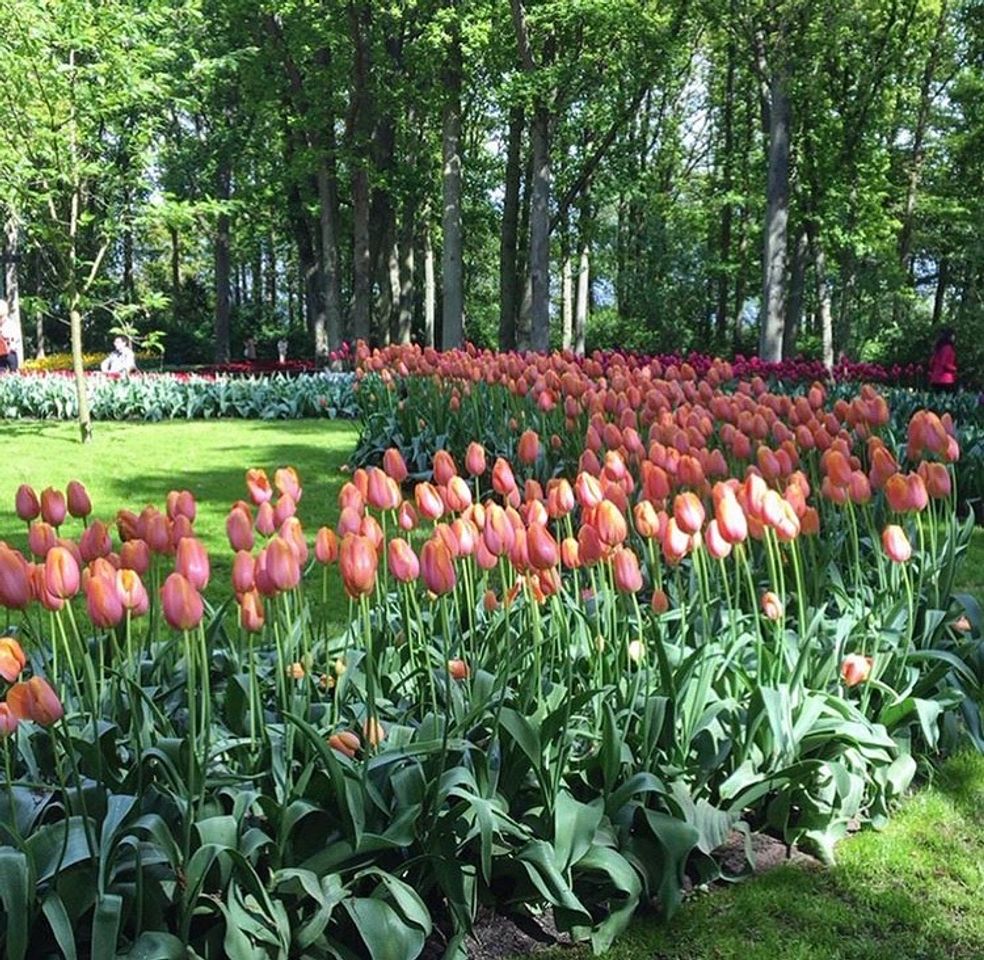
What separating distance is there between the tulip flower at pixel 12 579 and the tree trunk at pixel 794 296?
21158 millimetres

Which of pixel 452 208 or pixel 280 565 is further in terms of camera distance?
pixel 452 208

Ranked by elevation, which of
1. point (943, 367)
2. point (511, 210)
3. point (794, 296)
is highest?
point (511, 210)

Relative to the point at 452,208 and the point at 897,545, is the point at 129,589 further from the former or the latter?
the point at 452,208

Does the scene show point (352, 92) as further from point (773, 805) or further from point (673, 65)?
→ point (773, 805)

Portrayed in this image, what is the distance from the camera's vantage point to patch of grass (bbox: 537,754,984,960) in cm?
244

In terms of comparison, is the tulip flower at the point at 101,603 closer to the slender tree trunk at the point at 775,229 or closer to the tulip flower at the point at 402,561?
the tulip flower at the point at 402,561

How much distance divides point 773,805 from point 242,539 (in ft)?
5.24

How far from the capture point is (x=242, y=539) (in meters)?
2.53

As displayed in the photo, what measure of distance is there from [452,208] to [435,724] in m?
15.8

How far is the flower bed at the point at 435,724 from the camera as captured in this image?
2150 millimetres

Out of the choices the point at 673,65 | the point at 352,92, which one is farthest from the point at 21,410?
the point at 673,65

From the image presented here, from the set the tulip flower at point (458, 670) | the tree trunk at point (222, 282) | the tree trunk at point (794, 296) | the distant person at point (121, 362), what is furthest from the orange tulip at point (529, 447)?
the tree trunk at point (222, 282)

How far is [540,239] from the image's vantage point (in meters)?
17.8

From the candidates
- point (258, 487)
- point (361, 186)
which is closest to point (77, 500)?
point (258, 487)
